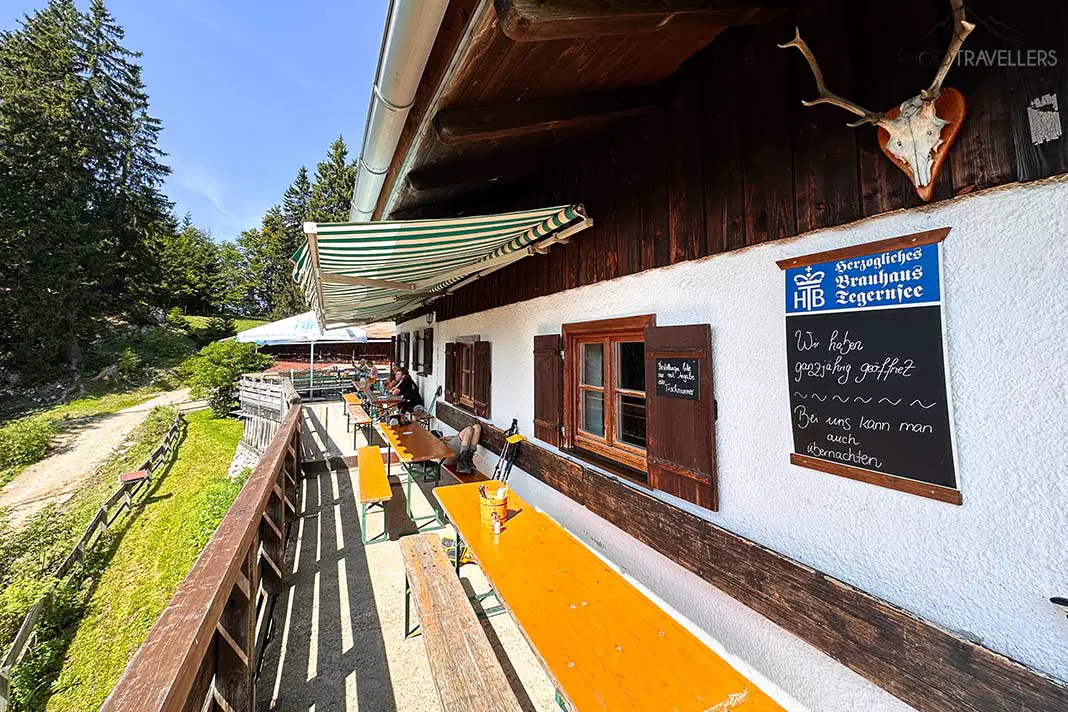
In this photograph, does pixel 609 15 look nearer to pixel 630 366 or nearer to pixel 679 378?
pixel 679 378

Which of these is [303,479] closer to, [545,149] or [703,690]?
[545,149]

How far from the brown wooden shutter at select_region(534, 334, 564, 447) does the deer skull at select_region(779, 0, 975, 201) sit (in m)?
2.50

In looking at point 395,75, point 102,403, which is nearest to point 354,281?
point 395,75

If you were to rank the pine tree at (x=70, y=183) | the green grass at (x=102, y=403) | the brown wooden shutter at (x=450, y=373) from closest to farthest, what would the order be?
1. the brown wooden shutter at (x=450, y=373)
2. the green grass at (x=102, y=403)
3. the pine tree at (x=70, y=183)

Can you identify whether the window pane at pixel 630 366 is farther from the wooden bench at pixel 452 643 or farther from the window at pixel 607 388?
the wooden bench at pixel 452 643

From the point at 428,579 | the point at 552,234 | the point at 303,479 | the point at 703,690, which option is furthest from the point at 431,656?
the point at 303,479

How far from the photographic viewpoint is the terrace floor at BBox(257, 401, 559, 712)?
244cm

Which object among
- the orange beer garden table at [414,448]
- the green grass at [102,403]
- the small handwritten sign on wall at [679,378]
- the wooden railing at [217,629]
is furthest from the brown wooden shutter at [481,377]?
the green grass at [102,403]

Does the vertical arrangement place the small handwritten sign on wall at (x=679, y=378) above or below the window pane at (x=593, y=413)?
above

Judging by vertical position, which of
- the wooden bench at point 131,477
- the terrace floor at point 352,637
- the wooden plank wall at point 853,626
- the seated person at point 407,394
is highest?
the seated person at point 407,394

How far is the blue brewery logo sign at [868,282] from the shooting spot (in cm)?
152

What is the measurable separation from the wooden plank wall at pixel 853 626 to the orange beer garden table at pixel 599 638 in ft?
1.33

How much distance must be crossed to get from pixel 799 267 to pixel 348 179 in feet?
137

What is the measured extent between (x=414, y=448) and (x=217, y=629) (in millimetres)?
3089
